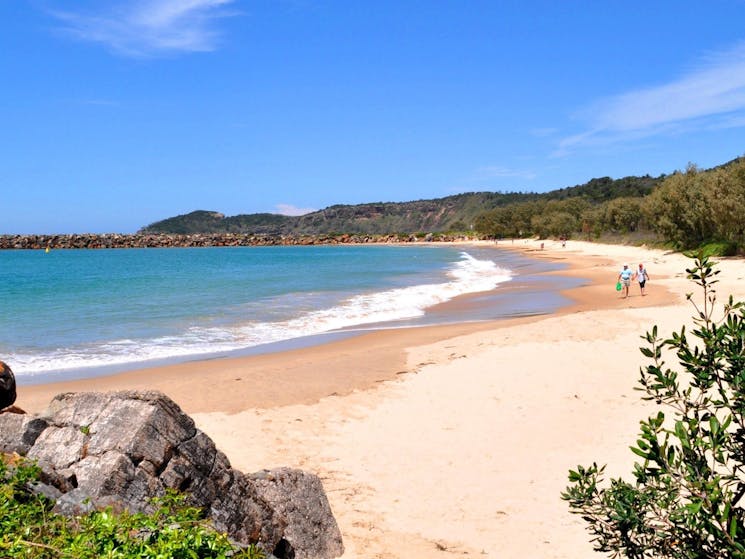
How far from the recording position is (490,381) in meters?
12.5

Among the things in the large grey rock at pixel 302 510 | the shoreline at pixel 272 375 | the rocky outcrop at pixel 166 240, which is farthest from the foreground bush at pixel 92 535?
the rocky outcrop at pixel 166 240

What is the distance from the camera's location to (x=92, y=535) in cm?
354

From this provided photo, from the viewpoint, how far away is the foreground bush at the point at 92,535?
3.27 metres

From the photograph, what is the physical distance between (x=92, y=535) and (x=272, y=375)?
416 inches

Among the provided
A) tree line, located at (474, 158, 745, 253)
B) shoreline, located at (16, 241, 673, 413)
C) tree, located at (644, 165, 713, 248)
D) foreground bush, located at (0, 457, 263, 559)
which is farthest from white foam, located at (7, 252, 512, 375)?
tree, located at (644, 165, 713, 248)

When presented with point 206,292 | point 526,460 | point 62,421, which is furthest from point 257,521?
point 206,292

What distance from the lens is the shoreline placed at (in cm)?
1217

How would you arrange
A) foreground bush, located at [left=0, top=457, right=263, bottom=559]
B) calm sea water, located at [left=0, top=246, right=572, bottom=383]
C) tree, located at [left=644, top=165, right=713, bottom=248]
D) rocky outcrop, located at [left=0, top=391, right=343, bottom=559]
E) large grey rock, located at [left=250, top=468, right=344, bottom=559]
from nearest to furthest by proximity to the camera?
foreground bush, located at [left=0, top=457, right=263, bottom=559], rocky outcrop, located at [left=0, top=391, right=343, bottom=559], large grey rock, located at [left=250, top=468, right=344, bottom=559], calm sea water, located at [left=0, top=246, right=572, bottom=383], tree, located at [left=644, top=165, right=713, bottom=248]

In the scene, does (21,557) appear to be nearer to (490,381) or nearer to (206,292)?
(490,381)

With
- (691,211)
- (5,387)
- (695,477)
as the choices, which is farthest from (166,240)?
(695,477)

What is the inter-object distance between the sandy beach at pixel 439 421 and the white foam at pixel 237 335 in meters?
2.22

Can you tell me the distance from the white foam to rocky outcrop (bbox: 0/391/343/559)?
11.7m

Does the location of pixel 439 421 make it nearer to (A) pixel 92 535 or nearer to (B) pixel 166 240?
(A) pixel 92 535

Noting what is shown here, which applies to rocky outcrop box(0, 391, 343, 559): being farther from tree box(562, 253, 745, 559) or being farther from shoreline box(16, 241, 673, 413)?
shoreline box(16, 241, 673, 413)
